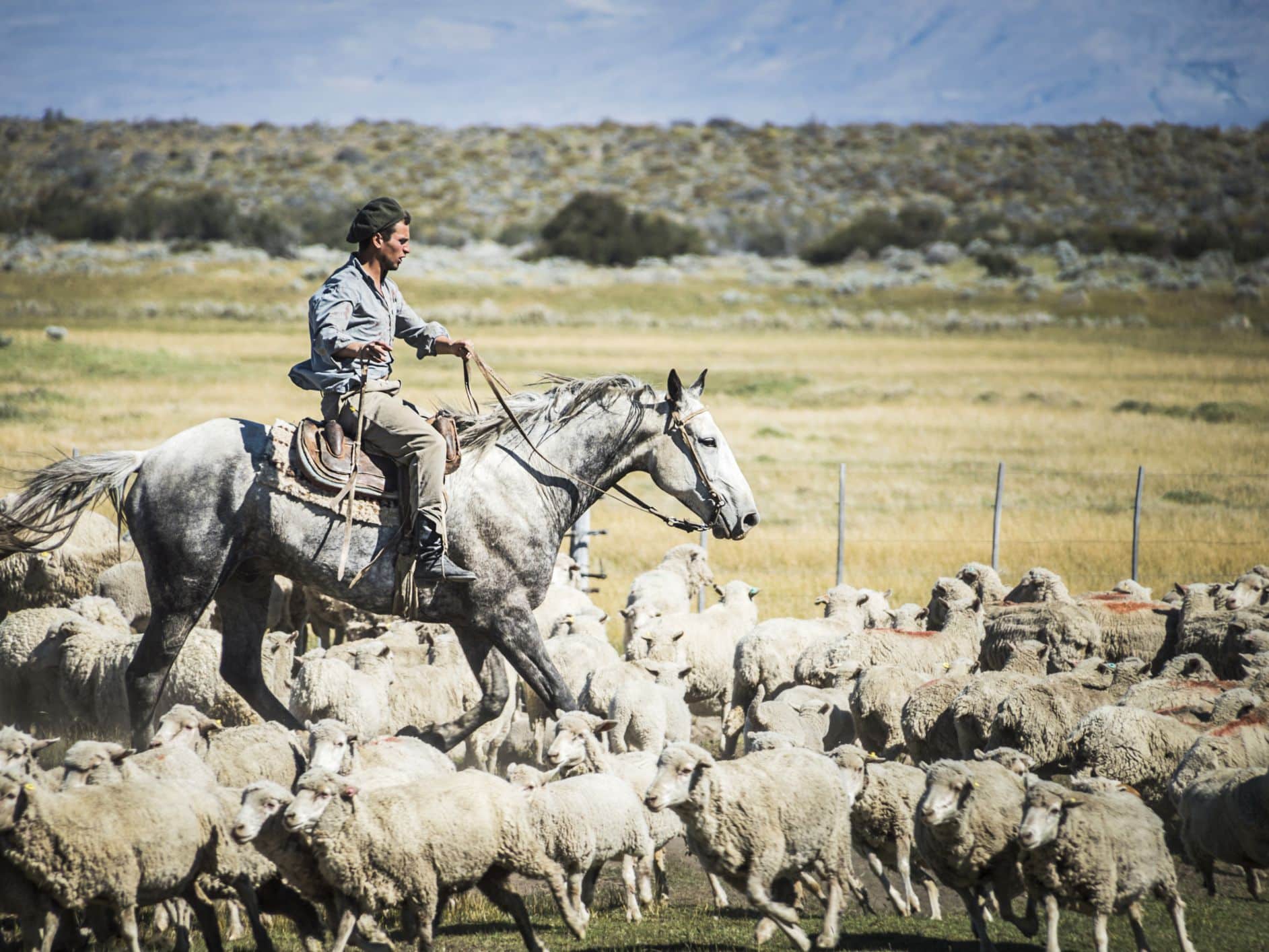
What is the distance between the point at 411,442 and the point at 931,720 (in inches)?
176

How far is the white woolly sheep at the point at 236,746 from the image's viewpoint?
8359 millimetres

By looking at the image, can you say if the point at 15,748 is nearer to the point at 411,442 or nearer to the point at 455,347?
the point at 411,442

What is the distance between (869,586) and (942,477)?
992 centimetres

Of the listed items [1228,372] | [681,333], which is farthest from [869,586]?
[681,333]

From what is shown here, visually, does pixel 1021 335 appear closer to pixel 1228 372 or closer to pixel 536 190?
pixel 1228 372

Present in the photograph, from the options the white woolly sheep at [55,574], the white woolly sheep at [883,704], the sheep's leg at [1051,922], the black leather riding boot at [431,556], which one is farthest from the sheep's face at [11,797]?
the white woolly sheep at [55,574]

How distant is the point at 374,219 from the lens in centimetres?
891

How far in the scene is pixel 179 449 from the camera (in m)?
9.17

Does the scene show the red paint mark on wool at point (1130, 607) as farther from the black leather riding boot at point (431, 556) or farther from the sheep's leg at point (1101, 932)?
the black leather riding boot at point (431, 556)

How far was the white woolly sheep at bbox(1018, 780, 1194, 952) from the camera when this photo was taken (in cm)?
727

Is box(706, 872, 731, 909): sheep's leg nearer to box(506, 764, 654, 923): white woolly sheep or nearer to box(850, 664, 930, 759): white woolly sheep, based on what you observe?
box(506, 764, 654, 923): white woolly sheep

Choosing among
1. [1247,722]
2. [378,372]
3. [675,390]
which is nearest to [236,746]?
[378,372]

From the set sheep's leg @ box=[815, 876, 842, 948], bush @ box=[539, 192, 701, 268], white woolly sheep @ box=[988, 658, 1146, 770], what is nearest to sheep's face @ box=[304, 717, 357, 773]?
sheep's leg @ box=[815, 876, 842, 948]

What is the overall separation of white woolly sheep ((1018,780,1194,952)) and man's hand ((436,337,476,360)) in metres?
4.32
